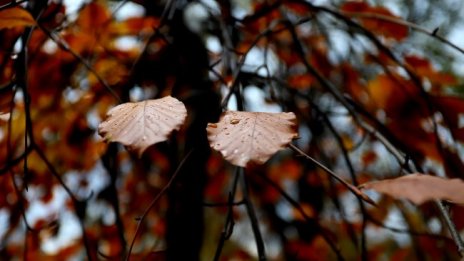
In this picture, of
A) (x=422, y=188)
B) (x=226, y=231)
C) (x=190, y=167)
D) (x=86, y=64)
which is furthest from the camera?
(x=190, y=167)

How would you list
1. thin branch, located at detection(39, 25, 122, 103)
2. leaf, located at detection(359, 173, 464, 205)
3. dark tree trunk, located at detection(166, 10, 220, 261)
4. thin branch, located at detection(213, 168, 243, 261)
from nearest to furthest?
leaf, located at detection(359, 173, 464, 205) → thin branch, located at detection(213, 168, 243, 261) → thin branch, located at detection(39, 25, 122, 103) → dark tree trunk, located at detection(166, 10, 220, 261)

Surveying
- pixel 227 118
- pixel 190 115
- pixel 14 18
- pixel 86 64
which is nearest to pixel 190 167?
pixel 190 115

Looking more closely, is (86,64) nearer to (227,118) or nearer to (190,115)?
(227,118)

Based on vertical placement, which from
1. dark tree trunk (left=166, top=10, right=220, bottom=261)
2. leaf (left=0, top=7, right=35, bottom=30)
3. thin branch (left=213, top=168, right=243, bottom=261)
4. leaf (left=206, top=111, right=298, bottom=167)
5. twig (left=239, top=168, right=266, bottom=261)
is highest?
leaf (left=206, top=111, right=298, bottom=167)

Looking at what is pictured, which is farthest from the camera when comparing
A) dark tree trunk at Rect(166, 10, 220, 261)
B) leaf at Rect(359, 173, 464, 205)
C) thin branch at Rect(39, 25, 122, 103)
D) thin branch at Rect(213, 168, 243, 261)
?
dark tree trunk at Rect(166, 10, 220, 261)

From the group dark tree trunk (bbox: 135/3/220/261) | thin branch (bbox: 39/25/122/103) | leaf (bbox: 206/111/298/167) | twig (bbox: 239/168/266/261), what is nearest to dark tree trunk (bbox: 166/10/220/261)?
dark tree trunk (bbox: 135/3/220/261)

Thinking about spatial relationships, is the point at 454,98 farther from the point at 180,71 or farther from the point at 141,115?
the point at 141,115

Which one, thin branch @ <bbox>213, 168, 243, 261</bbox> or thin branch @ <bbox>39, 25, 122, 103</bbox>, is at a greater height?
thin branch @ <bbox>39, 25, 122, 103</bbox>

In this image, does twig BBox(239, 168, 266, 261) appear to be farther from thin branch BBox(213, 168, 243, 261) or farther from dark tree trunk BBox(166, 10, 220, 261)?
dark tree trunk BBox(166, 10, 220, 261)
